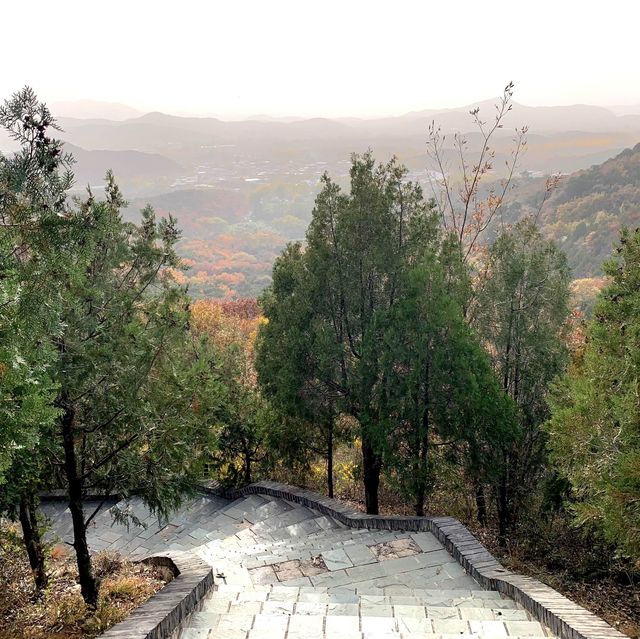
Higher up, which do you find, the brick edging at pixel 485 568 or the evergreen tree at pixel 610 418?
the evergreen tree at pixel 610 418

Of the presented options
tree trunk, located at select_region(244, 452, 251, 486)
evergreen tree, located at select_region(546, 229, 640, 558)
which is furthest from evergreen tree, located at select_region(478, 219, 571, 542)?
tree trunk, located at select_region(244, 452, 251, 486)

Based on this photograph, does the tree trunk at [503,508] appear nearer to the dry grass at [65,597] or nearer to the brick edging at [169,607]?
the brick edging at [169,607]

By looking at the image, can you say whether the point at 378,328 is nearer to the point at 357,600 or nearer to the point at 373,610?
the point at 357,600

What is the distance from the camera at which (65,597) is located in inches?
273

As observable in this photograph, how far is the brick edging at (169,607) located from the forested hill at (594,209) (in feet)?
158

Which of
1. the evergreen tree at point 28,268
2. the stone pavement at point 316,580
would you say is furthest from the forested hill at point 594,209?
the evergreen tree at point 28,268

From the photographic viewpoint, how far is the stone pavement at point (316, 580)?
5008 mm

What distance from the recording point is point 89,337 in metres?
5.60

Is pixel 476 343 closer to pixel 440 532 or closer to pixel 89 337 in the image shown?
pixel 440 532

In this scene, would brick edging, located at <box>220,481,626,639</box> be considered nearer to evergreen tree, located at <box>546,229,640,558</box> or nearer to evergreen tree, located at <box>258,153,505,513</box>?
evergreen tree, located at <box>258,153,505,513</box>

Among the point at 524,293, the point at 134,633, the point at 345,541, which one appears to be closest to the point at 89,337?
the point at 134,633

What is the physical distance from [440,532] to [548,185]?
9.22m

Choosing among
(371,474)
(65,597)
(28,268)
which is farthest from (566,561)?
(28,268)

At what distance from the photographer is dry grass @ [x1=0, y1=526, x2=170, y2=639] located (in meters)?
5.98
